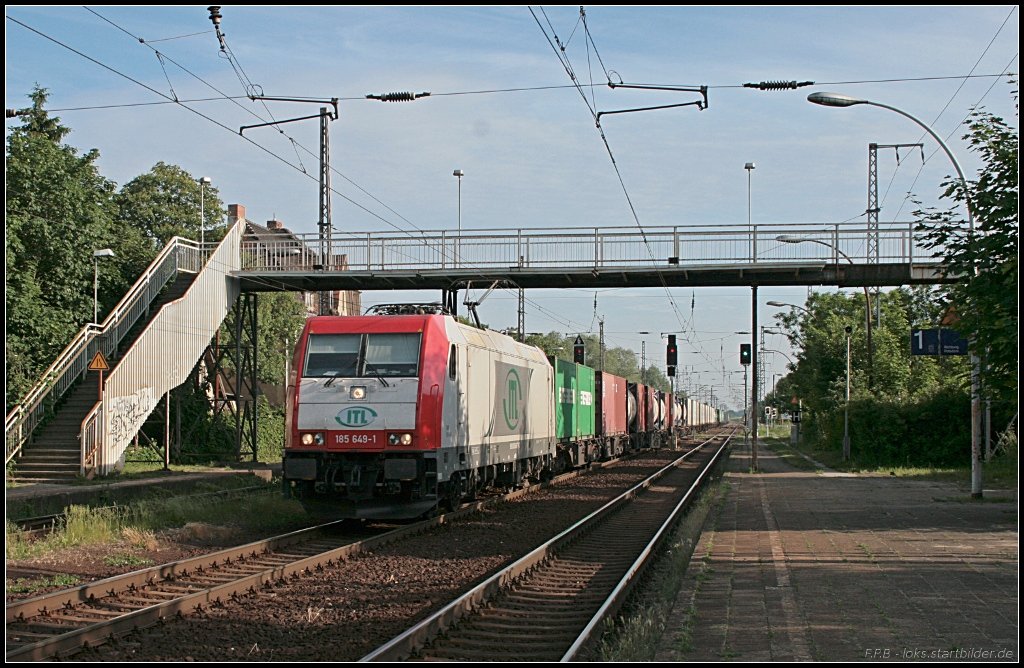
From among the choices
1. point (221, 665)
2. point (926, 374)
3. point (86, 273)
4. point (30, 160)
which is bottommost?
point (221, 665)

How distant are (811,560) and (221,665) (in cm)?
733

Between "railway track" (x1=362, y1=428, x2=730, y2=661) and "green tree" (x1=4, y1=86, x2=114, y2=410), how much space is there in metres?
19.1

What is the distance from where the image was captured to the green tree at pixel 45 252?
2847cm

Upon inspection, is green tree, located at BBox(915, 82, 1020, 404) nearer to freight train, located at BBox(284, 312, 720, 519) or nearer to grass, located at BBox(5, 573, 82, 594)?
freight train, located at BBox(284, 312, 720, 519)

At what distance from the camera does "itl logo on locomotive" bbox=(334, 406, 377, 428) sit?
15461mm

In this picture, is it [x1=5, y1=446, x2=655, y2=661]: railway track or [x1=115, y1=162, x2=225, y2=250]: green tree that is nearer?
[x1=5, y1=446, x2=655, y2=661]: railway track

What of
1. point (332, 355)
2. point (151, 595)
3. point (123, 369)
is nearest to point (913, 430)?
point (332, 355)

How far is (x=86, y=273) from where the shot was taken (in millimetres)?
31000

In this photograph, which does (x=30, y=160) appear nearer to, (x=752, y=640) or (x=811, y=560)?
(x=811, y=560)

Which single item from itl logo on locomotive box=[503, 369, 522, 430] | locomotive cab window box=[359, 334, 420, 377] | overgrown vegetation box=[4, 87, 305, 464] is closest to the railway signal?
overgrown vegetation box=[4, 87, 305, 464]

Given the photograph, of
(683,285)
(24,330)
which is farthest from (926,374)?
(24,330)

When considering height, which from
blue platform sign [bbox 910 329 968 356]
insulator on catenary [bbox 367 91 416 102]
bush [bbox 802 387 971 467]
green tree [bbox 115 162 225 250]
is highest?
green tree [bbox 115 162 225 250]

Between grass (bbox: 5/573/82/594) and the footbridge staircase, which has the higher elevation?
the footbridge staircase

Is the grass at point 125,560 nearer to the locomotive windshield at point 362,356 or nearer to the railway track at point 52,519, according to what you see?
the railway track at point 52,519
